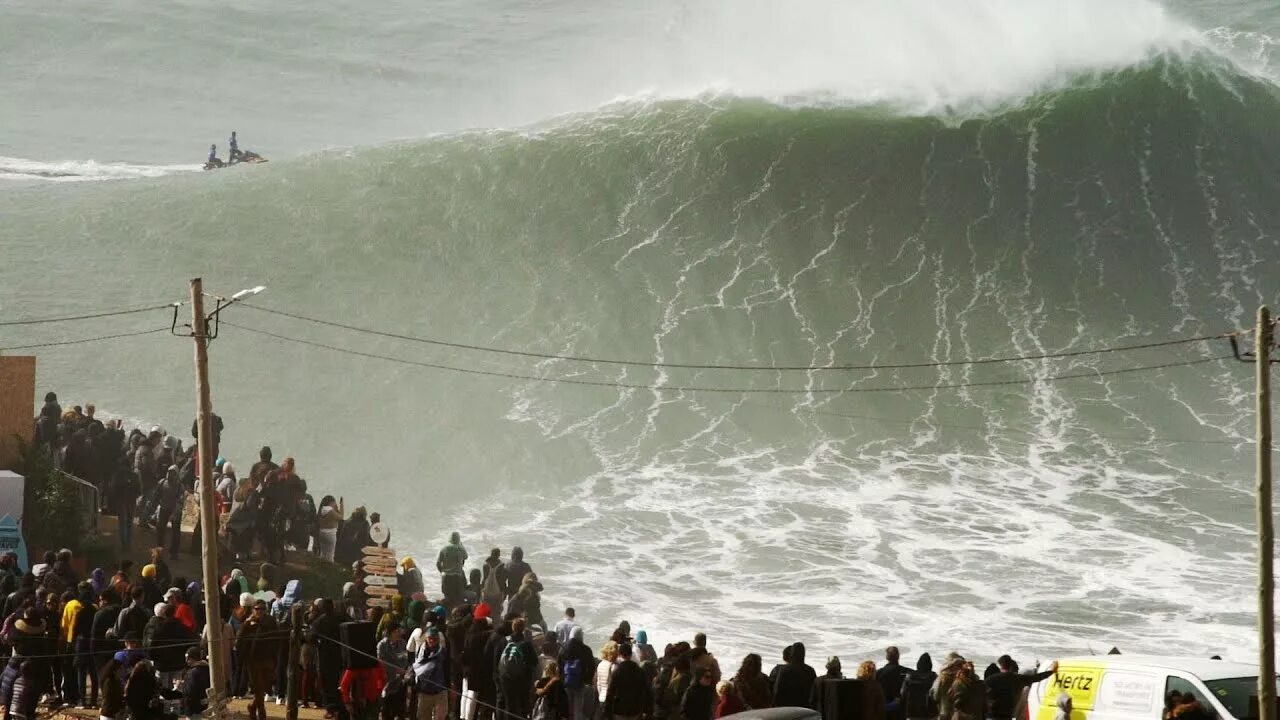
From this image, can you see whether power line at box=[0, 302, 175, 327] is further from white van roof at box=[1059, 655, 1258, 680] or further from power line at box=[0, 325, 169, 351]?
white van roof at box=[1059, 655, 1258, 680]

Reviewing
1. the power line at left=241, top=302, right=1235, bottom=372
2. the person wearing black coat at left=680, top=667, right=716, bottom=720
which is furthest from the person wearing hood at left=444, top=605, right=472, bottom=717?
the power line at left=241, top=302, right=1235, bottom=372

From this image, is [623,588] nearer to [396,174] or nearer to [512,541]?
[512,541]

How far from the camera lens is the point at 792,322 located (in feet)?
102

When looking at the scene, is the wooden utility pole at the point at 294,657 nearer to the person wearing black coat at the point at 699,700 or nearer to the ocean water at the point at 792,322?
the person wearing black coat at the point at 699,700

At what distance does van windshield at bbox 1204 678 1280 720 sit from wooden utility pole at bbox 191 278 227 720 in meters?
7.06

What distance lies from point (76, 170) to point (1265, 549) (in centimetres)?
4956

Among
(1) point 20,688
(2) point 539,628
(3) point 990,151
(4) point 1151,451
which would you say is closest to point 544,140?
(3) point 990,151

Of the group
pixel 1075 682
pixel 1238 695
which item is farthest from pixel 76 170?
pixel 1238 695

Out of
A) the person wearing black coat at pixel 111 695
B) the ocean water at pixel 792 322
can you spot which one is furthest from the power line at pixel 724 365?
the person wearing black coat at pixel 111 695

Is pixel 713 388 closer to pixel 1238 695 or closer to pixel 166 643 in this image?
pixel 166 643

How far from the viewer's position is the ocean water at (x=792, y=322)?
2252 centimetres

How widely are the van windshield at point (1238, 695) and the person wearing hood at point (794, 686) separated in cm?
268

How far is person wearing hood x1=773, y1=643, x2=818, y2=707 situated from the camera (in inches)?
442

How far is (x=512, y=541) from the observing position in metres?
23.1
